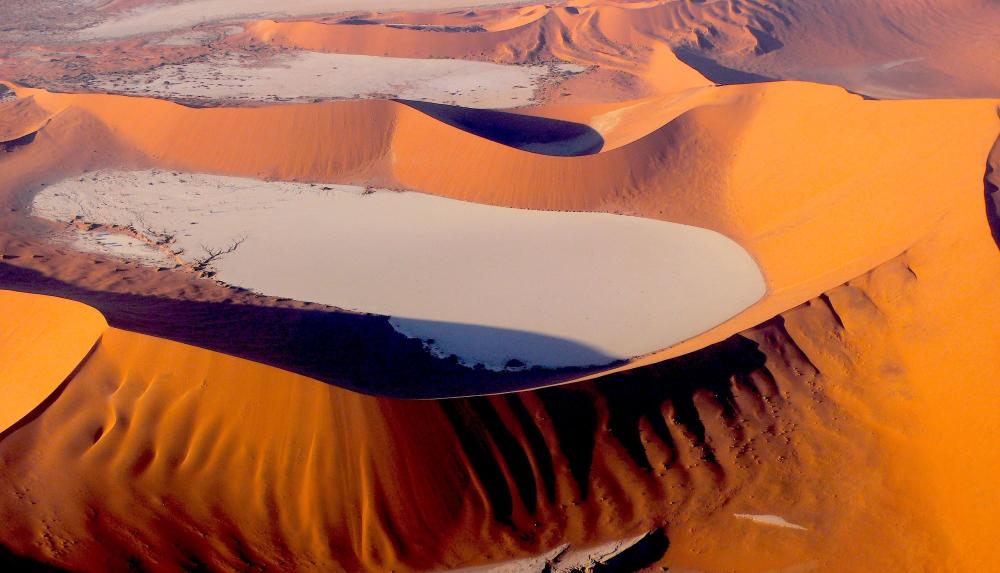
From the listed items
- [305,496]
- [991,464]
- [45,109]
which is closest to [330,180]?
[45,109]

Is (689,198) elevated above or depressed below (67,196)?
above

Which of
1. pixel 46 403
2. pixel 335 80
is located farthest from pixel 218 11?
pixel 46 403

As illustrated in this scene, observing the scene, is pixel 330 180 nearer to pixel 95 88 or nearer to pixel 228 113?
pixel 228 113

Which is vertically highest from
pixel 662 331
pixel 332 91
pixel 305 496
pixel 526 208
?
pixel 332 91

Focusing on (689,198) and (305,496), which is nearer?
(305,496)

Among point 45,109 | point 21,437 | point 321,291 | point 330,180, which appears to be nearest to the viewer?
point 21,437

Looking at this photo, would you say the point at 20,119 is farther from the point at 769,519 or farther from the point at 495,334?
the point at 769,519
